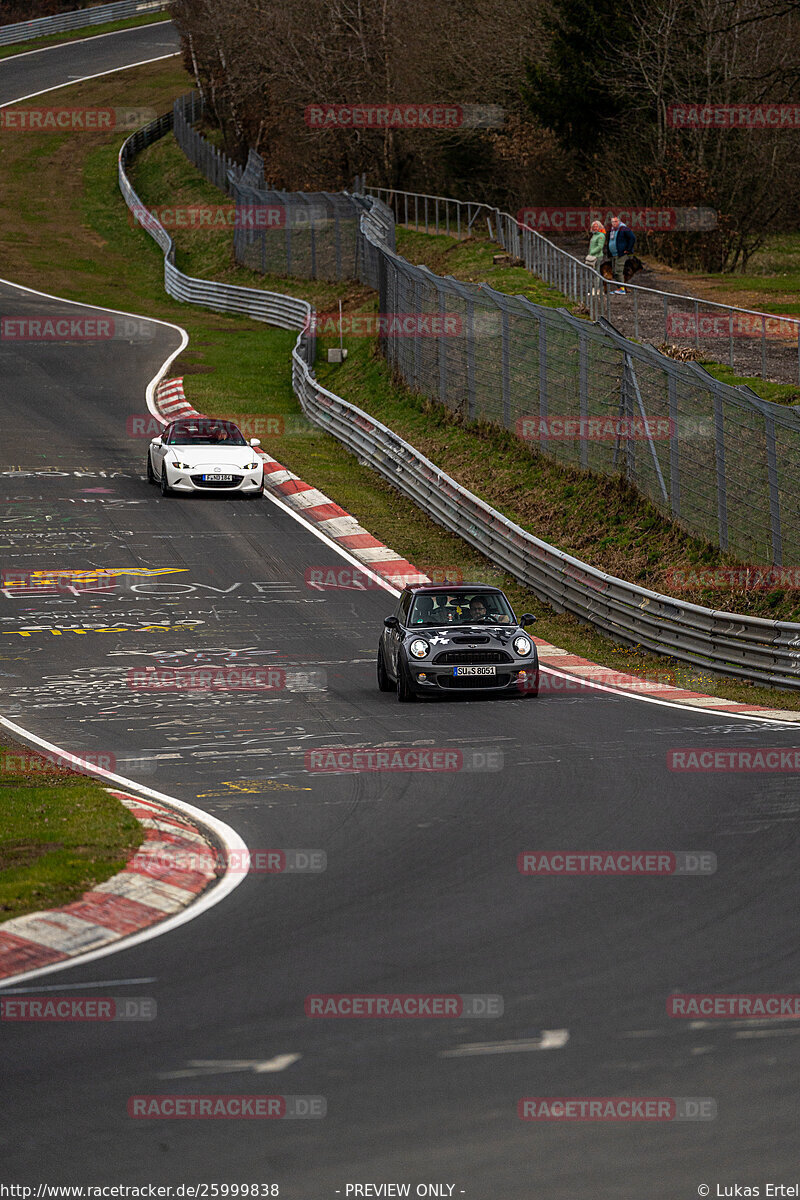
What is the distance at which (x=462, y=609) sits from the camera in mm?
18594

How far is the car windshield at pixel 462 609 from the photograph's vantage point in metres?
18.3

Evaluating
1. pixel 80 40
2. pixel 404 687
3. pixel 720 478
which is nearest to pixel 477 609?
pixel 404 687

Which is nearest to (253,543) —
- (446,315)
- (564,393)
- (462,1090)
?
(564,393)

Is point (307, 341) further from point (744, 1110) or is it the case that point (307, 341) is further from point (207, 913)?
point (744, 1110)

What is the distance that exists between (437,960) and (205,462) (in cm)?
2386

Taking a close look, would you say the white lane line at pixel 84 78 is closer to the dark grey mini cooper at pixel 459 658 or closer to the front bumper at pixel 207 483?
the front bumper at pixel 207 483

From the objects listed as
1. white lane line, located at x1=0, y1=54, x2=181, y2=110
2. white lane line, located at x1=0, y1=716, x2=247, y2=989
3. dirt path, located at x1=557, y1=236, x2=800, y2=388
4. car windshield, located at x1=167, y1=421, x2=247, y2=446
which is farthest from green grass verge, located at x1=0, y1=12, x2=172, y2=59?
white lane line, located at x1=0, y1=716, x2=247, y2=989

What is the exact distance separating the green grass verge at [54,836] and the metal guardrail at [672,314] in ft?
52.8

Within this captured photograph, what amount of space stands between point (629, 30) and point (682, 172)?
5.16 m

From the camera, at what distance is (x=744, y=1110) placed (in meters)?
5.96

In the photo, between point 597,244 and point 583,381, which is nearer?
point 583,381

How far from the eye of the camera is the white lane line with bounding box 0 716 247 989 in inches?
312

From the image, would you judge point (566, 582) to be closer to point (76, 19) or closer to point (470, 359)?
point (470, 359)

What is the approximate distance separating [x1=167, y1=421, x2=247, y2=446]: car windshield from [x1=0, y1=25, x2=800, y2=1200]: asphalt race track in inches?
544
